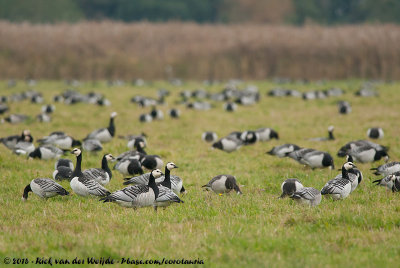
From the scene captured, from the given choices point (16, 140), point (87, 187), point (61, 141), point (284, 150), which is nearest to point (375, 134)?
point (284, 150)

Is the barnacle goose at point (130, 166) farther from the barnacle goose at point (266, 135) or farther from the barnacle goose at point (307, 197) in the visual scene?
the barnacle goose at point (266, 135)

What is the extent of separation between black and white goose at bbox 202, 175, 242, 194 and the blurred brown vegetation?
30.1 meters

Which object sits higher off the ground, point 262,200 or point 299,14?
point 299,14

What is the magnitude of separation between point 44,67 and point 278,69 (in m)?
17.8

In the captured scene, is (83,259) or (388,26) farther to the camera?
(388,26)

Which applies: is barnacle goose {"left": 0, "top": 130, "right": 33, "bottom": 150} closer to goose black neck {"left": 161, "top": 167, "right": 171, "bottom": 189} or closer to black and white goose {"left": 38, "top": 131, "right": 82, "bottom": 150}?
black and white goose {"left": 38, "top": 131, "right": 82, "bottom": 150}

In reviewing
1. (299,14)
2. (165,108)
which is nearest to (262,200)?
(165,108)

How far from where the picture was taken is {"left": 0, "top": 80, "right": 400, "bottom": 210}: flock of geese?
871cm

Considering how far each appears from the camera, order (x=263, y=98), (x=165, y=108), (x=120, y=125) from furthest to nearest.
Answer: (x=263, y=98), (x=165, y=108), (x=120, y=125)

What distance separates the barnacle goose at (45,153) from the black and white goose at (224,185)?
5.27 metres

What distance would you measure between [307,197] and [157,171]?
261 centimetres

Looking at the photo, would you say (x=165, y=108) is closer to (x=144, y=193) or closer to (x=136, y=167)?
(x=136, y=167)

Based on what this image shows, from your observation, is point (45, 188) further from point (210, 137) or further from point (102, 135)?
point (210, 137)

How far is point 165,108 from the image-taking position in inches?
1023
